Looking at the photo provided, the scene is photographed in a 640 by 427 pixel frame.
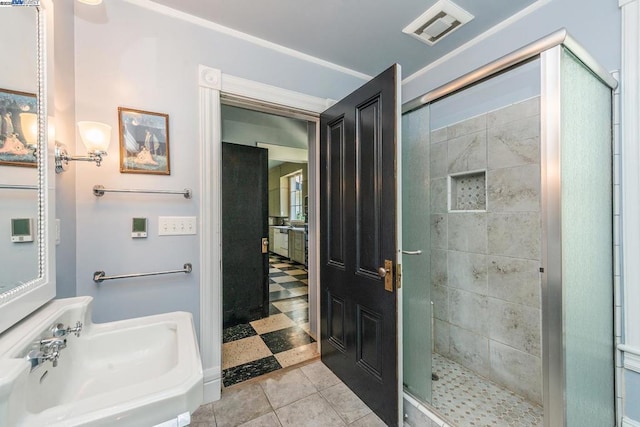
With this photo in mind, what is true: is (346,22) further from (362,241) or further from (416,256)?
(416,256)

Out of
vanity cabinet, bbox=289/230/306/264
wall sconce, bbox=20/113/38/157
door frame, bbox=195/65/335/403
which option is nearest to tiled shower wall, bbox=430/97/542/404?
door frame, bbox=195/65/335/403

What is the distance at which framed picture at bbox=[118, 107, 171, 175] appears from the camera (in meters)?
1.55

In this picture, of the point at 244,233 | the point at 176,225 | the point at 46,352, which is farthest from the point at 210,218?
the point at 244,233

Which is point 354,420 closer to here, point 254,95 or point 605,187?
point 605,187

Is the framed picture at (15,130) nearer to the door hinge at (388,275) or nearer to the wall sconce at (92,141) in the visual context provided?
the wall sconce at (92,141)

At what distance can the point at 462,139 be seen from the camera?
2.09m

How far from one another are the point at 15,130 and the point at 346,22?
1.81 m

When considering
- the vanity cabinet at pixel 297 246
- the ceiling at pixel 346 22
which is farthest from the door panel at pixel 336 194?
the vanity cabinet at pixel 297 246

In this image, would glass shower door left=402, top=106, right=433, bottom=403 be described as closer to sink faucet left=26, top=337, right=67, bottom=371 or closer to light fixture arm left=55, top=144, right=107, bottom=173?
sink faucet left=26, top=337, right=67, bottom=371

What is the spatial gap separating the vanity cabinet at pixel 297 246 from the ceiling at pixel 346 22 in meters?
4.05

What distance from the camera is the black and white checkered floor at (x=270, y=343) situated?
208cm

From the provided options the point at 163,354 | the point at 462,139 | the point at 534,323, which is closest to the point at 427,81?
the point at 462,139

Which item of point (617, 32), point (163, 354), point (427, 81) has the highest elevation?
point (427, 81)

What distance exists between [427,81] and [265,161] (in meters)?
1.86
